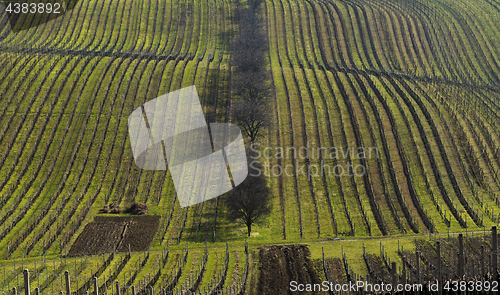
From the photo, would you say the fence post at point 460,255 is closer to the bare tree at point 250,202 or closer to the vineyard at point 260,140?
the vineyard at point 260,140

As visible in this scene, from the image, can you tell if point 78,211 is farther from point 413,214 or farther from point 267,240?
point 413,214

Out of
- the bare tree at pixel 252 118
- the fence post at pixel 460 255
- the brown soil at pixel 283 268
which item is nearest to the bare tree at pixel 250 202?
the brown soil at pixel 283 268

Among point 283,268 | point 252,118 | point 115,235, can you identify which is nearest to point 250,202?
point 283,268

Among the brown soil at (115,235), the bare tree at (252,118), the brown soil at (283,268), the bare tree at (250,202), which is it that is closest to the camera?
the brown soil at (283,268)

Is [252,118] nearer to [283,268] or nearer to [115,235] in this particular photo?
[115,235]

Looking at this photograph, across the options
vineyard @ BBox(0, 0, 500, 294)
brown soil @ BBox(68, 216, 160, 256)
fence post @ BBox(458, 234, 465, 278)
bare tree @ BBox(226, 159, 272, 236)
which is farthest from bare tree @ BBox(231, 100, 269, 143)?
fence post @ BBox(458, 234, 465, 278)

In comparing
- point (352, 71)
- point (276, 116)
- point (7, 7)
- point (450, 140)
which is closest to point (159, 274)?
point (276, 116)

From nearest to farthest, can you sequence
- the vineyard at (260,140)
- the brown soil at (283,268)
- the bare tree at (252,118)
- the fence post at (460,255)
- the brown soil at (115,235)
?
the fence post at (460,255)
the brown soil at (283,268)
the vineyard at (260,140)
the brown soil at (115,235)
the bare tree at (252,118)
